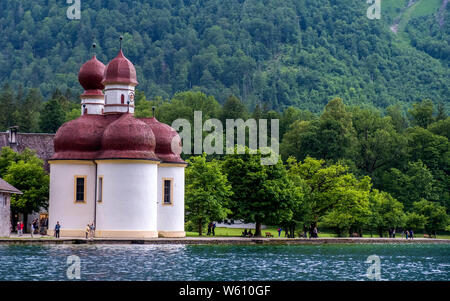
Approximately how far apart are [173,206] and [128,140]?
7.38m

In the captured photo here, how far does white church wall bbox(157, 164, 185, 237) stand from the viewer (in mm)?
67000

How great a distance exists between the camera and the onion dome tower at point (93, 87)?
72.7 metres

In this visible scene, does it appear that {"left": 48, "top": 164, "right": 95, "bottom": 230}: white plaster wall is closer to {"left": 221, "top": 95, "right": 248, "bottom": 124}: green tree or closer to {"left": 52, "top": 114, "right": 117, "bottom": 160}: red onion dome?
{"left": 52, "top": 114, "right": 117, "bottom": 160}: red onion dome

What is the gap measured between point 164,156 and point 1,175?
1546 centimetres

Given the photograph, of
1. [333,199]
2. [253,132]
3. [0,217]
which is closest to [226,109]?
[253,132]

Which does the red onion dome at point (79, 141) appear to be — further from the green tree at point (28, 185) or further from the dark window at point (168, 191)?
the dark window at point (168, 191)

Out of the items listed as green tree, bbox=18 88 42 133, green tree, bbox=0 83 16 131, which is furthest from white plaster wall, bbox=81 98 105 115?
green tree, bbox=0 83 16 131

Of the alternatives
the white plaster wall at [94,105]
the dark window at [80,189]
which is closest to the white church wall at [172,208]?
the dark window at [80,189]

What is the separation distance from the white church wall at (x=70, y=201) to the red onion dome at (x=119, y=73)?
7.27 m

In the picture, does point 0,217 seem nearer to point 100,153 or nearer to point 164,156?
point 100,153

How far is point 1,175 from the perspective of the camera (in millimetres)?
72938

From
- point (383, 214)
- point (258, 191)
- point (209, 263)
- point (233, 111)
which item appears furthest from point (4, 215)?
point (233, 111)

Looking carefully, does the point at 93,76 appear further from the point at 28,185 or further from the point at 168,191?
the point at 168,191
